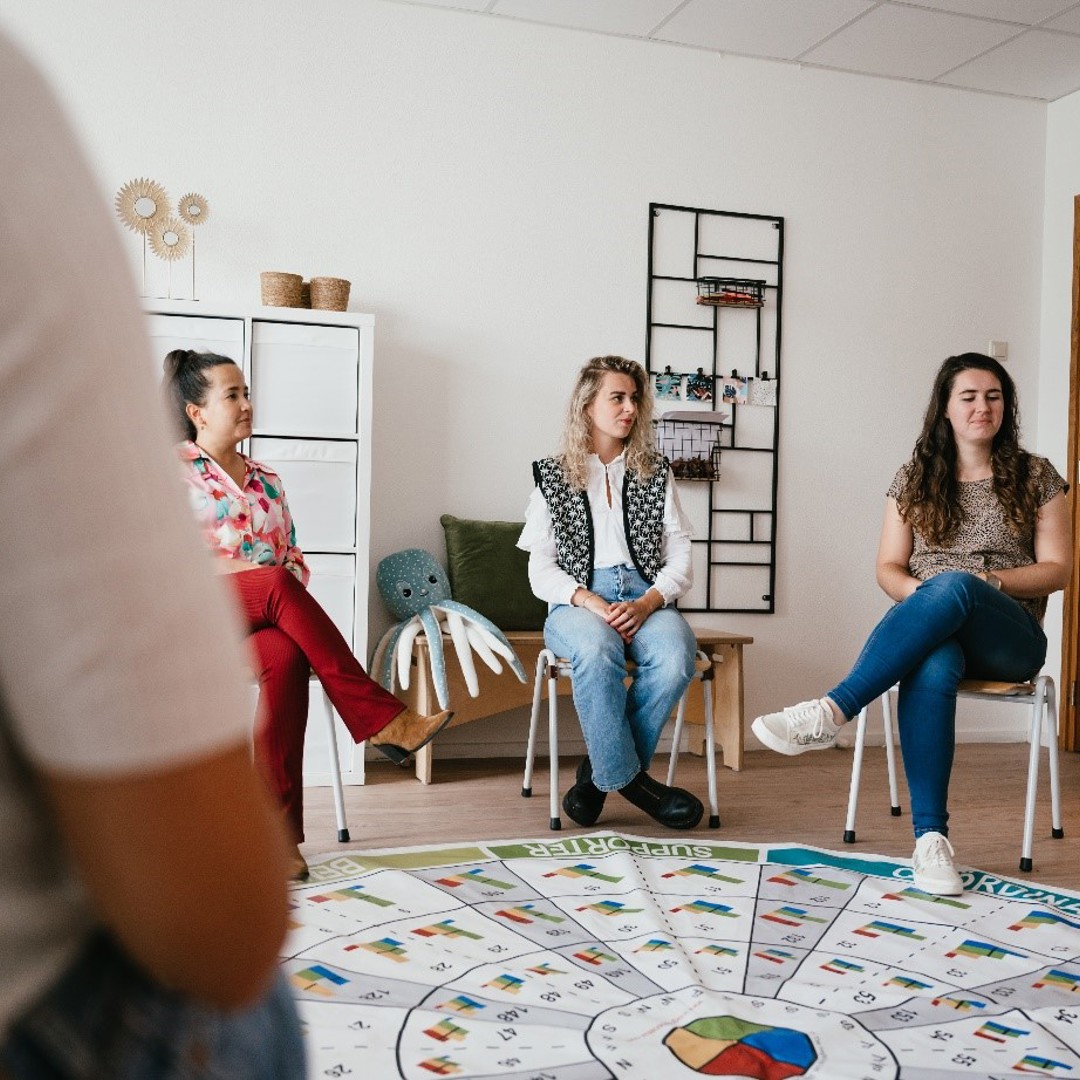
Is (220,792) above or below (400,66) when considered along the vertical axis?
below

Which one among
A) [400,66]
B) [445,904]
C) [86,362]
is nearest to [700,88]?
[400,66]

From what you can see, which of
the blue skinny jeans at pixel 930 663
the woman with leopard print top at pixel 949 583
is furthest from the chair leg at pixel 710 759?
the blue skinny jeans at pixel 930 663

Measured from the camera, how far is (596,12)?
14.0ft

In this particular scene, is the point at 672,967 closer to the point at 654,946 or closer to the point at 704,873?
the point at 654,946

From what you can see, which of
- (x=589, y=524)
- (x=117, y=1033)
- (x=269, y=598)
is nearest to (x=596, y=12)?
(x=589, y=524)

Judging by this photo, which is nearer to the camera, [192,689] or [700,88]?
[192,689]

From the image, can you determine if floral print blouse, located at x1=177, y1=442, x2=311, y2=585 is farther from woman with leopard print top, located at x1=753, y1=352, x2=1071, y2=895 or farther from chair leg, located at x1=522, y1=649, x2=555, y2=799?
woman with leopard print top, located at x1=753, y1=352, x2=1071, y2=895

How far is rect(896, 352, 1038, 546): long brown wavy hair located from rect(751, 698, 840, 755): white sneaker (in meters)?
0.66

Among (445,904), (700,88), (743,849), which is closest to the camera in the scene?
(445,904)

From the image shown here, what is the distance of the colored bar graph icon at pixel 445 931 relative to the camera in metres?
2.26

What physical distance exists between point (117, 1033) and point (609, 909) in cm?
215

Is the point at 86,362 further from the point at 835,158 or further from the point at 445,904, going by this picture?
the point at 835,158

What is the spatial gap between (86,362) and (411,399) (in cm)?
391

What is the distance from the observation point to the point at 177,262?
395 cm
